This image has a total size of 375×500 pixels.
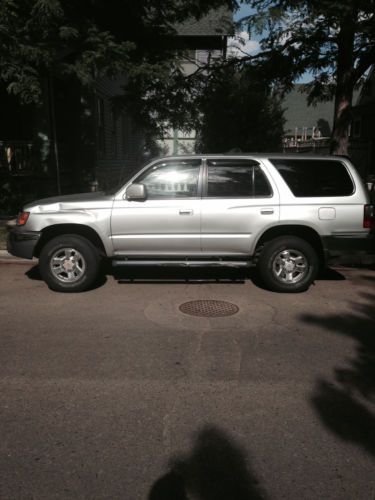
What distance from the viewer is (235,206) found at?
6.17 m

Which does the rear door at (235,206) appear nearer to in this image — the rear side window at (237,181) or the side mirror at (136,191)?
the rear side window at (237,181)

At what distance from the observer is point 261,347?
14.6ft

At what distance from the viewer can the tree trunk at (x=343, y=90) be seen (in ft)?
32.0

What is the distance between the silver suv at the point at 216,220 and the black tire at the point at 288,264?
0.04 ft

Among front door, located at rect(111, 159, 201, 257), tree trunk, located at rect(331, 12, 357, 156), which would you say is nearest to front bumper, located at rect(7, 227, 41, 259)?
front door, located at rect(111, 159, 201, 257)

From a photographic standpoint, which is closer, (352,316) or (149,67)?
(352,316)

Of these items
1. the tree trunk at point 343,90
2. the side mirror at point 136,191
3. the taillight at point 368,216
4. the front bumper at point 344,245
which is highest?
the tree trunk at point 343,90

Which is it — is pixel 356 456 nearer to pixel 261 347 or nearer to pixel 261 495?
pixel 261 495

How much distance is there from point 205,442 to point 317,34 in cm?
873

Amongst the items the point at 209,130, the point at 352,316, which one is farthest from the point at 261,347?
the point at 209,130

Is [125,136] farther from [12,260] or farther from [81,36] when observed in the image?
[12,260]

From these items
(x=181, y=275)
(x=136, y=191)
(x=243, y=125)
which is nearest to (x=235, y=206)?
(x=136, y=191)

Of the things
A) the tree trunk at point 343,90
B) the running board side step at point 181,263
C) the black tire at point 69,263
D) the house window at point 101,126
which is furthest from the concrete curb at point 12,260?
the house window at point 101,126

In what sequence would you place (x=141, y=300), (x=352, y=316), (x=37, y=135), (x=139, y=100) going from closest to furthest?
(x=352, y=316)
(x=141, y=300)
(x=139, y=100)
(x=37, y=135)
